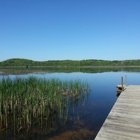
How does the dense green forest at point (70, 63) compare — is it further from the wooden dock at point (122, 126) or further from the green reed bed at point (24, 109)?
the wooden dock at point (122, 126)

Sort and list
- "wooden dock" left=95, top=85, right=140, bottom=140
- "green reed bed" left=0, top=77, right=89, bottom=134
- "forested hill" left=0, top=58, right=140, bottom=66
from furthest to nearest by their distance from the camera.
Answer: "forested hill" left=0, top=58, right=140, bottom=66
"green reed bed" left=0, top=77, right=89, bottom=134
"wooden dock" left=95, top=85, right=140, bottom=140

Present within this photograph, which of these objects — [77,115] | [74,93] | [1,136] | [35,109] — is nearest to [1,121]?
[1,136]

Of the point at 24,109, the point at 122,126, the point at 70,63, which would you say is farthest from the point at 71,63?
the point at 122,126

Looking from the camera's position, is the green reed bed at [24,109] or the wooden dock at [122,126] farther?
the green reed bed at [24,109]

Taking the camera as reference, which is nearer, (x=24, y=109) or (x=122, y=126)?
(x=122, y=126)

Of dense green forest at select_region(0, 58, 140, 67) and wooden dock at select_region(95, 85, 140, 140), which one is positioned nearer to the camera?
wooden dock at select_region(95, 85, 140, 140)

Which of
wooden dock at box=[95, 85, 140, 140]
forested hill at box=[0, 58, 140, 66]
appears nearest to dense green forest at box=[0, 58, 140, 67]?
forested hill at box=[0, 58, 140, 66]

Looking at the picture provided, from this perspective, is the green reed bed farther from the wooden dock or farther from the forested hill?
the forested hill

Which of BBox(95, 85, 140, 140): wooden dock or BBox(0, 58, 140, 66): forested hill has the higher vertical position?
BBox(0, 58, 140, 66): forested hill

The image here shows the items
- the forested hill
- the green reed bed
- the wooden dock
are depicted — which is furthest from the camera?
the forested hill

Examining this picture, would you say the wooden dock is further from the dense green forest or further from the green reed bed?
the dense green forest

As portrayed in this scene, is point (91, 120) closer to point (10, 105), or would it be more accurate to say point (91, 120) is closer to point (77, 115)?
point (77, 115)

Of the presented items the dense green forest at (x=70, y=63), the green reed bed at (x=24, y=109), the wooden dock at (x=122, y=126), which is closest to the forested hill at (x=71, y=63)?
the dense green forest at (x=70, y=63)

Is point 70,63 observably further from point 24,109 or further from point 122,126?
point 122,126
